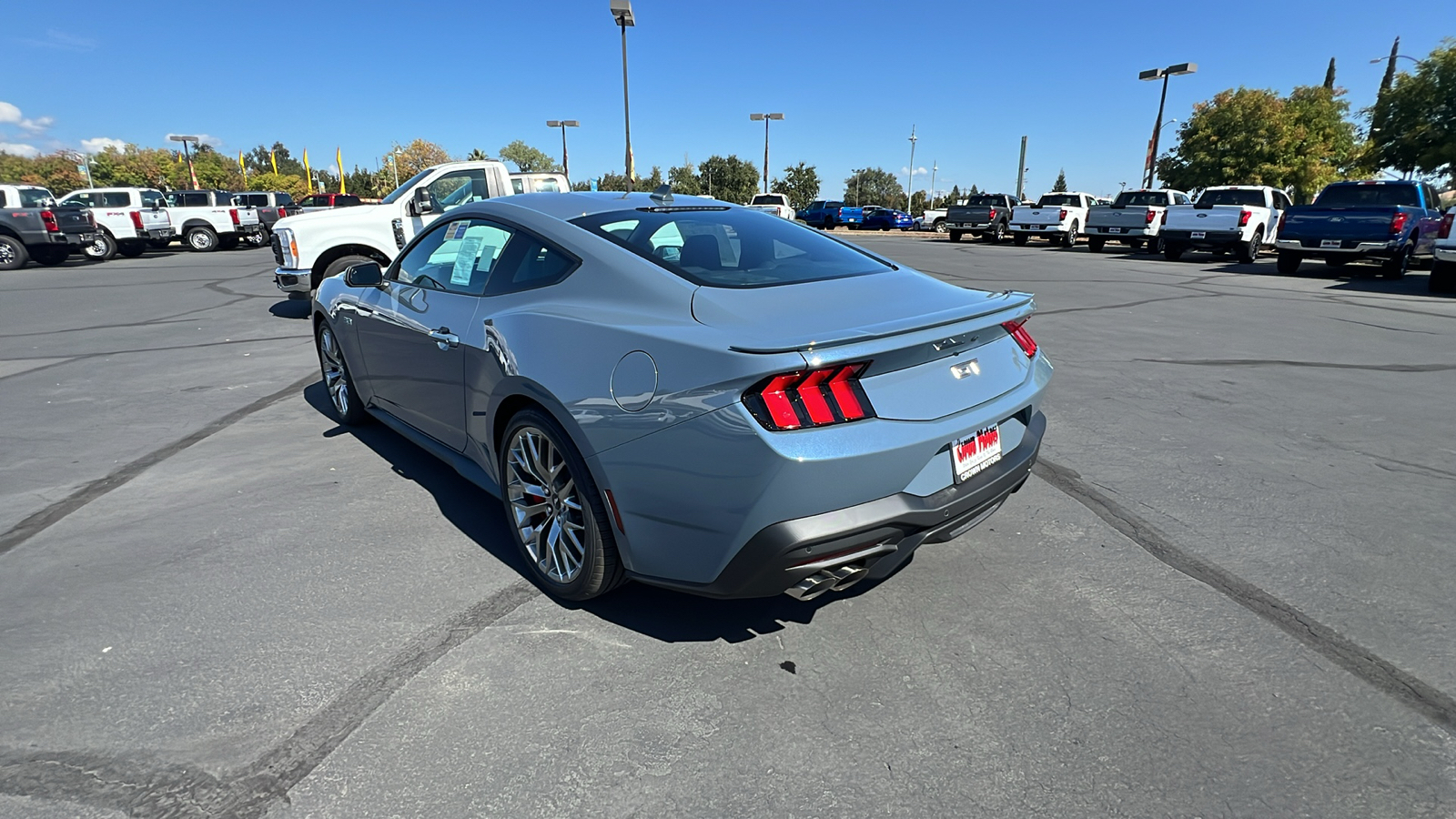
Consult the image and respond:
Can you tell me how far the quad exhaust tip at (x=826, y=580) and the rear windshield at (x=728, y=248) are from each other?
1064mm

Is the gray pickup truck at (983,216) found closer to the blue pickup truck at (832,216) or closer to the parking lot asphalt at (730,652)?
the blue pickup truck at (832,216)

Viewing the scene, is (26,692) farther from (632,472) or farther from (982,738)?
(982,738)

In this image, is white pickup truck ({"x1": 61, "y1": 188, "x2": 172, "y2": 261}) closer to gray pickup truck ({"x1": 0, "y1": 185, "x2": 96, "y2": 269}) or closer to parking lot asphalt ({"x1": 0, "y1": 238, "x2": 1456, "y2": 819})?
gray pickup truck ({"x1": 0, "y1": 185, "x2": 96, "y2": 269})

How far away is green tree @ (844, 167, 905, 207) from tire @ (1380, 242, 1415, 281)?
98079mm

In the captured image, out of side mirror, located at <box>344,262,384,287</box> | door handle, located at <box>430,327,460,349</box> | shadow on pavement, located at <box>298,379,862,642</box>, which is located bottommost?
shadow on pavement, located at <box>298,379,862,642</box>

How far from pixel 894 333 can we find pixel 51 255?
83.9 feet

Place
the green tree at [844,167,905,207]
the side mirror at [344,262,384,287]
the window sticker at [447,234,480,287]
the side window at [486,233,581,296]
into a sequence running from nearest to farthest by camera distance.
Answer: the side window at [486,233,581,296]
the window sticker at [447,234,480,287]
the side mirror at [344,262,384,287]
the green tree at [844,167,905,207]

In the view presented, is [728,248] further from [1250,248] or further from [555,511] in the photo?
[1250,248]

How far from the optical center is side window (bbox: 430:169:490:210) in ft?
36.7

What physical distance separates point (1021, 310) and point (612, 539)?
178 centimetres

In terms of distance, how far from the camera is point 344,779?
217 cm

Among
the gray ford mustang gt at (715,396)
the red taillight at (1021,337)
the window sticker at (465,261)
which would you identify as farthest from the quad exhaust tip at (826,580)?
the window sticker at (465,261)

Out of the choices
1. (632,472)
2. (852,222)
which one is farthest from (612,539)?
(852,222)

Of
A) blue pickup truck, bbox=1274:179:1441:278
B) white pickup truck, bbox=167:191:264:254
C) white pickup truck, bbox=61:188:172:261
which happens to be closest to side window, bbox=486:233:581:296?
blue pickup truck, bbox=1274:179:1441:278
